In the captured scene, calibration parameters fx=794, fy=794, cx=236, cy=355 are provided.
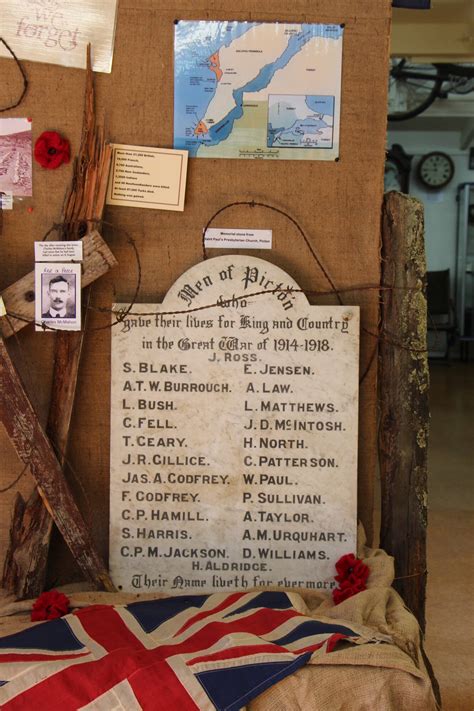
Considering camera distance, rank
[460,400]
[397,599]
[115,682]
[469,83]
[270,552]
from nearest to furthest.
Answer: [115,682]
[397,599]
[270,552]
[460,400]
[469,83]

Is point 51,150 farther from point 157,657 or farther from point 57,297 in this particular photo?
point 157,657

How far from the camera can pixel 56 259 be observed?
1850 millimetres

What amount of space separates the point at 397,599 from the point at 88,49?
145cm

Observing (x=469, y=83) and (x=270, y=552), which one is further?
(x=469, y=83)

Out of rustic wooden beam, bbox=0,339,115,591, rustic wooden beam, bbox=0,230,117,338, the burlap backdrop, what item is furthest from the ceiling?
rustic wooden beam, bbox=0,339,115,591

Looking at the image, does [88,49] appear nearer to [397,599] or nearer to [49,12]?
[49,12]

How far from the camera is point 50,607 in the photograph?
172cm

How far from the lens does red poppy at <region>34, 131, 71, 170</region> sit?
1860mm

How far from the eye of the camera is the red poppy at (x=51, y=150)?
186 cm

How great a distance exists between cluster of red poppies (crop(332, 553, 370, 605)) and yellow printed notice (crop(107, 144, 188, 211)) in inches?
36.1

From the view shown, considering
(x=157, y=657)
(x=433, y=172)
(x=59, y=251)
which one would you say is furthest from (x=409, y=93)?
(x=157, y=657)

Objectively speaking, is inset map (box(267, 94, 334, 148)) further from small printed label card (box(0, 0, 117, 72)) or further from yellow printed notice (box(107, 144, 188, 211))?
small printed label card (box(0, 0, 117, 72))

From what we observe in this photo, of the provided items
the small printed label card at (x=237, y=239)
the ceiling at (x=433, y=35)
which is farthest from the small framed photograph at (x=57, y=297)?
the ceiling at (x=433, y=35)

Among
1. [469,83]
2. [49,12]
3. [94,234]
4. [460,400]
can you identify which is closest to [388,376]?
[94,234]
